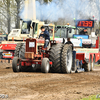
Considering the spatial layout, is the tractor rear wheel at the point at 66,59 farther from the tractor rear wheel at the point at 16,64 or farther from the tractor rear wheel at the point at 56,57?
the tractor rear wheel at the point at 16,64

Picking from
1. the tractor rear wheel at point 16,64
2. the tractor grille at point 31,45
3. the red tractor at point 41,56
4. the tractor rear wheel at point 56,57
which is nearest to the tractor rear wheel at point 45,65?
the red tractor at point 41,56

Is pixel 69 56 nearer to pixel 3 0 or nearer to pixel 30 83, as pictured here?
pixel 30 83

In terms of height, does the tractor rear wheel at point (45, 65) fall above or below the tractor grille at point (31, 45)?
below

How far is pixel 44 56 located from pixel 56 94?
5796 mm

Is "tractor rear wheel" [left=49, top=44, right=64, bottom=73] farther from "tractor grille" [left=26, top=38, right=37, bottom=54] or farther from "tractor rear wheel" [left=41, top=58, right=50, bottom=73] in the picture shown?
"tractor grille" [left=26, top=38, right=37, bottom=54]

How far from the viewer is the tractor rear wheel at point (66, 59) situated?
41.9 feet

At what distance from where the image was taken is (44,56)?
42.8ft

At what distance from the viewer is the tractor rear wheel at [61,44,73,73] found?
41.9 feet

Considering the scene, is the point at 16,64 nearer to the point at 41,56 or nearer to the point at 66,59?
the point at 41,56

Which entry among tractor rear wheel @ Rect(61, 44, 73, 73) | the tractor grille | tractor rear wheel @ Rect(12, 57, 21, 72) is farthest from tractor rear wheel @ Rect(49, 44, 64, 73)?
tractor rear wheel @ Rect(12, 57, 21, 72)

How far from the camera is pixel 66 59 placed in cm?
1298

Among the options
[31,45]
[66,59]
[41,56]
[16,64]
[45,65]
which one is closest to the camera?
[45,65]

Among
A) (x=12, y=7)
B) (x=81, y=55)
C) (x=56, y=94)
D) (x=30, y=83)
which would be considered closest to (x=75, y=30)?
(x=81, y=55)

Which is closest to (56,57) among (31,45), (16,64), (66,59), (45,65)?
(66,59)
